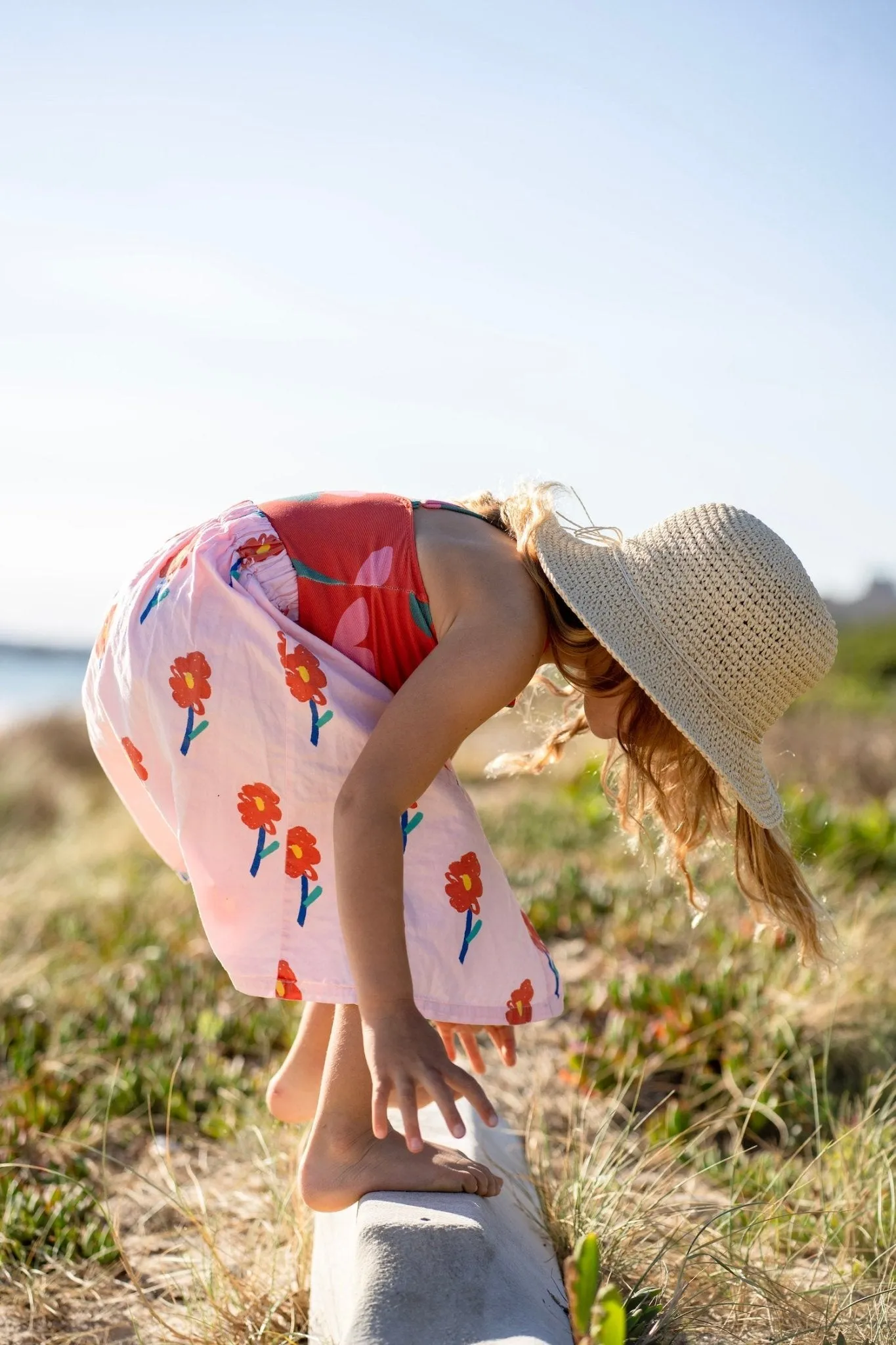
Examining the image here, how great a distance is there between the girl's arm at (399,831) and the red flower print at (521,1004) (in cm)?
44

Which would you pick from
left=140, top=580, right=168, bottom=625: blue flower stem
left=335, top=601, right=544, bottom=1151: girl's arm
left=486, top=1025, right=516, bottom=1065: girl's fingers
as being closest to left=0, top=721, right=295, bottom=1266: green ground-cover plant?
left=486, top=1025, right=516, bottom=1065: girl's fingers

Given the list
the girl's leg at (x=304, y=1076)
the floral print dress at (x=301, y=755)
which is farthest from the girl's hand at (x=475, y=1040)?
the girl's leg at (x=304, y=1076)

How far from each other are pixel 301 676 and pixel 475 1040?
3.06ft

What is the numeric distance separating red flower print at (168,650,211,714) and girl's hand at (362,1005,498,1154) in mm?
715

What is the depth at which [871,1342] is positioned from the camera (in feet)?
6.04

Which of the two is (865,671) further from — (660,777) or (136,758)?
(136,758)

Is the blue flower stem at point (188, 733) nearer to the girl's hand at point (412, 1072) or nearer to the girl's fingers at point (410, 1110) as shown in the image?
the girl's hand at point (412, 1072)

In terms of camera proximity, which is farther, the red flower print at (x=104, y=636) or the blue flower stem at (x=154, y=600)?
the red flower print at (x=104, y=636)

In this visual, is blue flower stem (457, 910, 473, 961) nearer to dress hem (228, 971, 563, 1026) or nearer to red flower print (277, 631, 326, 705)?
dress hem (228, 971, 563, 1026)

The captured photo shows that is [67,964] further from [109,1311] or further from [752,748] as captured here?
[752,748]

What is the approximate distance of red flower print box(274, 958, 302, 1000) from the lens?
2084 millimetres

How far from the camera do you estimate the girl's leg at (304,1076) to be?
2453 millimetres

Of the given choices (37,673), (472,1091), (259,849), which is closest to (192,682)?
(259,849)

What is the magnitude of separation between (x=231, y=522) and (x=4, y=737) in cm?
867
